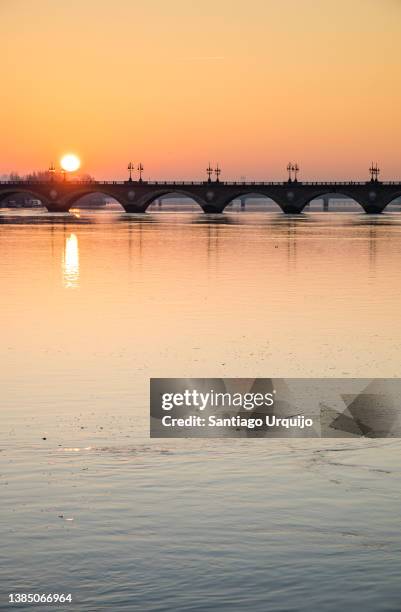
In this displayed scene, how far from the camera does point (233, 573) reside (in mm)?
9156

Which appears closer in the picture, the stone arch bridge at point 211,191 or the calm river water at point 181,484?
the calm river water at point 181,484

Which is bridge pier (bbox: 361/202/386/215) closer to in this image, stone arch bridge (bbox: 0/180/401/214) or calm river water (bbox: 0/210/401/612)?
stone arch bridge (bbox: 0/180/401/214)

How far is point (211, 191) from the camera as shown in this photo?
6767 inches

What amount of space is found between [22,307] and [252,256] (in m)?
28.9

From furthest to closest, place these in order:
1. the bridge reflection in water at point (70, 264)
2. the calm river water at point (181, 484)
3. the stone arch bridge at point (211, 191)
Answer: the stone arch bridge at point (211, 191) → the bridge reflection in water at point (70, 264) → the calm river water at point (181, 484)

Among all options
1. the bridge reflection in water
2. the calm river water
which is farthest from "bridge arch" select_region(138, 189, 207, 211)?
the calm river water

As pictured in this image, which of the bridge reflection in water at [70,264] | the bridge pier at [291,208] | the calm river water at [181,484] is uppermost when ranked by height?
the bridge pier at [291,208]

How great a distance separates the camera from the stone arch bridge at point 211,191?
16538cm

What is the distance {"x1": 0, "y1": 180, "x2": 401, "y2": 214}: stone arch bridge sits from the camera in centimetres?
16538

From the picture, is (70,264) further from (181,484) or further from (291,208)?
(291,208)

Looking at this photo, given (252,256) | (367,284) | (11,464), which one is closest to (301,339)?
(11,464)

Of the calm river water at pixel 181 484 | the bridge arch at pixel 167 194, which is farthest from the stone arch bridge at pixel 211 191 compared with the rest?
the calm river water at pixel 181 484

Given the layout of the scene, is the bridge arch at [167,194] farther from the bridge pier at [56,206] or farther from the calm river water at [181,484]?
the calm river water at [181,484]

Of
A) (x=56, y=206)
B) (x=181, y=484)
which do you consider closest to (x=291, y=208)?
(x=56, y=206)
